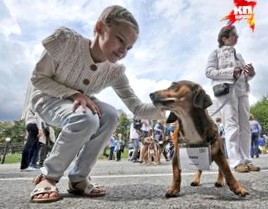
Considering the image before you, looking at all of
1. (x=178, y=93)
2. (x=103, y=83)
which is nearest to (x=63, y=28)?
(x=103, y=83)

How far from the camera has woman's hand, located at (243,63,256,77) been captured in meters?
4.76

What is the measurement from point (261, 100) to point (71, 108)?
277ft

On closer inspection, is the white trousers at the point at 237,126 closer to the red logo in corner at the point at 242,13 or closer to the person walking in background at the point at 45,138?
the red logo in corner at the point at 242,13

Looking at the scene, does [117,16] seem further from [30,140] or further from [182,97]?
[30,140]

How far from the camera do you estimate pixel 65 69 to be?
295 cm

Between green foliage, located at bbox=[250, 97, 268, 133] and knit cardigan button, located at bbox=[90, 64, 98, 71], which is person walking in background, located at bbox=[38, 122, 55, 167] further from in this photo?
green foliage, located at bbox=[250, 97, 268, 133]

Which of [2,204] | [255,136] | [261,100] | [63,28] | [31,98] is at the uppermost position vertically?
[261,100]

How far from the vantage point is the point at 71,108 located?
2.81m

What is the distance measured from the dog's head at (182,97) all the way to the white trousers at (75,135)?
41 centimetres

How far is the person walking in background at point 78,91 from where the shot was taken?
109 inches

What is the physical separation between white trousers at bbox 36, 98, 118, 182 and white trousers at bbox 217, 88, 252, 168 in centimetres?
235

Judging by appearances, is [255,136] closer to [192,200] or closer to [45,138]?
[45,138]

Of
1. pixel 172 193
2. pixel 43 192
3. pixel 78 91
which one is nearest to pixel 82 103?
pixel 78 91

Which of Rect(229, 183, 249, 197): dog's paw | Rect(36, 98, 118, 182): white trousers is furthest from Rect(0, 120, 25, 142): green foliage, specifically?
Rect(229, 183, 249, 197): dog's paw
